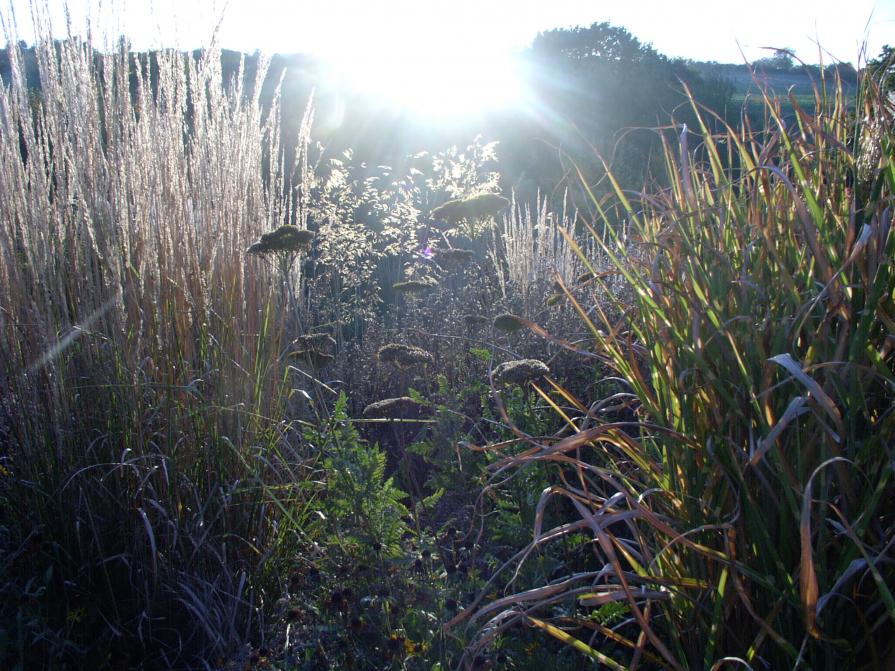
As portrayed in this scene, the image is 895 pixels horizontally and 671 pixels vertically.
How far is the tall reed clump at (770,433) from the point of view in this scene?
1.32 meters

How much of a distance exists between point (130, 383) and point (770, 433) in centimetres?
206

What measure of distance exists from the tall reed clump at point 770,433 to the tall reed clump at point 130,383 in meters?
1.31

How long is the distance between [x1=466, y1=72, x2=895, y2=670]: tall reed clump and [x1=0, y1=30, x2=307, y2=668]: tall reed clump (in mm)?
1307

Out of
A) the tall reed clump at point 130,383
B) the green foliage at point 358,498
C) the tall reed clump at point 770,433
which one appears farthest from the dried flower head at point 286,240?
the tall reed clump at point 770,433

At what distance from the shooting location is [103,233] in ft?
8.97

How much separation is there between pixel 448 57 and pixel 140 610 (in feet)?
35.0

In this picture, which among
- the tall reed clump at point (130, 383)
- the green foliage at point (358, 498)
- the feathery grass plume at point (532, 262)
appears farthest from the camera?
the feathery grass plume at point (532, 262)

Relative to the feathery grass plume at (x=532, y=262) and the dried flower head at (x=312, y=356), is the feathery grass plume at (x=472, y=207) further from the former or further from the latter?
the dried flower head at (x=312, y=356)

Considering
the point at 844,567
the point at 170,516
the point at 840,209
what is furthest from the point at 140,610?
the point at 840,209

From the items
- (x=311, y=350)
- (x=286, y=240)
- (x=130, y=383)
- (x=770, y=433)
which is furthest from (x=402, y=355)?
(x=770, y=433)

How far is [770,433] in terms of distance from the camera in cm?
120

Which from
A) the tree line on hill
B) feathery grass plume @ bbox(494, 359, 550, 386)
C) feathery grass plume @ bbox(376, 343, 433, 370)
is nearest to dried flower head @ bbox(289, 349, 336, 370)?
feathery grass plume @ bbox(376, 343, 433, 370)

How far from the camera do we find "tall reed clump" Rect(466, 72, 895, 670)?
4.33ft

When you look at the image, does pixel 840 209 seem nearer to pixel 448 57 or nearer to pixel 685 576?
pixel 685 576
